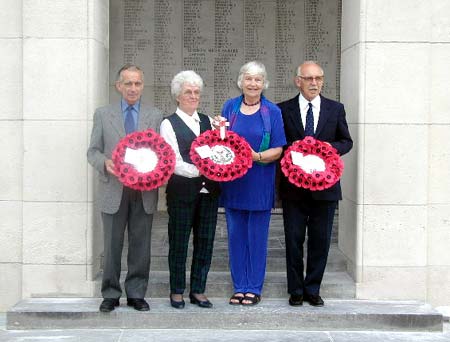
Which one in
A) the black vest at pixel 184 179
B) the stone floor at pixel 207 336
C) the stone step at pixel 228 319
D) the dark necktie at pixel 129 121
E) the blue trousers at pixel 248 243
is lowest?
the stone floor at pixel 207 336

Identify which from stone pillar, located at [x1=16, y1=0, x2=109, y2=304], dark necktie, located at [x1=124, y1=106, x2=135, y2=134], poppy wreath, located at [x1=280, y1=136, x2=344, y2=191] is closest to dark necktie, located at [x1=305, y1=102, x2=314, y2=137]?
poppy wreath, located at [x1=280, y1=136, x2=344, y2=191]

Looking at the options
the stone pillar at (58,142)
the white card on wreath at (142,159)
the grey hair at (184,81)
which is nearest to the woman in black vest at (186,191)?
the grey hair at (184,81)

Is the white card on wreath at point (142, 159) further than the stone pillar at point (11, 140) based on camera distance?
No

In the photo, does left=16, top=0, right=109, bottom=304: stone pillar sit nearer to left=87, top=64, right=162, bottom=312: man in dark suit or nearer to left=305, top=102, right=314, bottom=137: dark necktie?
left=87, top=64, right=162, bottom=312: man in dark suit

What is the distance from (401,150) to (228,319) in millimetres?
2103

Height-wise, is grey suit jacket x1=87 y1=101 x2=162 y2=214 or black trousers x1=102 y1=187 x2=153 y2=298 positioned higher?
grey suit jacket x1=87 y1=101 x2=162 y2=214

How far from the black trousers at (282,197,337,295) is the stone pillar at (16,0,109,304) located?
175cm

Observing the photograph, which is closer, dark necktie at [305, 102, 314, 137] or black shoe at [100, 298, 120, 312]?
black shoe at [100, 298, 120, 312]

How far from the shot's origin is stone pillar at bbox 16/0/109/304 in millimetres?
6574

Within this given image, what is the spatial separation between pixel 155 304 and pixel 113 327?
0.44 m

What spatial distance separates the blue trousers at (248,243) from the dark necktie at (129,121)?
1.03m

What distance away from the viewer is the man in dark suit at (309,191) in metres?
6.27

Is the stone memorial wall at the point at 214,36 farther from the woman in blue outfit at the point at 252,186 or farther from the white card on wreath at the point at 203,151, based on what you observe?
the white card on wreath at the point at 203,151

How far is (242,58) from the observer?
11.0m
